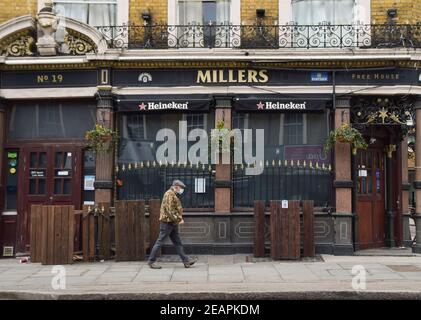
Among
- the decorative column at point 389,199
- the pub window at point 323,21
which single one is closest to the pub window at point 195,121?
the pub window at point 323,21

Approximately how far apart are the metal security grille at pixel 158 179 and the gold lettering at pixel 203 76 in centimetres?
194

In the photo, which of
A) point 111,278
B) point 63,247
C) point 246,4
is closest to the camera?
point 111,278

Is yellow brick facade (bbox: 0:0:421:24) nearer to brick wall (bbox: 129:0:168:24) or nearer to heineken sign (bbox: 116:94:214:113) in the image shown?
brick wall (bbox: 129:0:168:24)

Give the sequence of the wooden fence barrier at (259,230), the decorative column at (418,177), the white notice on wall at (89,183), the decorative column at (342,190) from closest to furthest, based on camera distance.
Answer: the wooden fence barrier at (259,230) < the decorative column at (342,190) < the decorative column at (418,177) < the white notice on wall at (89,183)

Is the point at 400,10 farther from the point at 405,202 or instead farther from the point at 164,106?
the point at 164,106

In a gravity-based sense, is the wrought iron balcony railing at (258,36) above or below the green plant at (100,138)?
above

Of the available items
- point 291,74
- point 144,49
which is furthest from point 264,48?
point 144,49

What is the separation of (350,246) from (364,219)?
110cm

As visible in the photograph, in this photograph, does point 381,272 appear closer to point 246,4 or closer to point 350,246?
point 350,246

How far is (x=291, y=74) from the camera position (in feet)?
38.5

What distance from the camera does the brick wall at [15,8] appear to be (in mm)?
12328

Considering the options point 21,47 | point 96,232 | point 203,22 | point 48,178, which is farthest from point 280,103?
point 21,47

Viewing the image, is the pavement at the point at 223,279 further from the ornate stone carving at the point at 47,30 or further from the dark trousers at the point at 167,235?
the ornate stone carving at the point at 47,30

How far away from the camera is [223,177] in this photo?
11.7m
